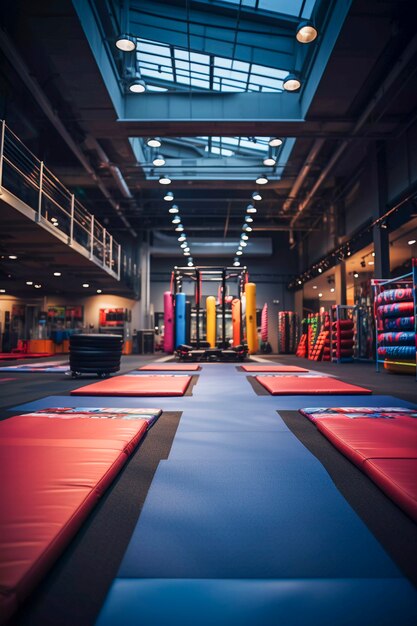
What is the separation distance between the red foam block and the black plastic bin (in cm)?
518

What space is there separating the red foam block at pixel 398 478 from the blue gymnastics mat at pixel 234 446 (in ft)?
1.47

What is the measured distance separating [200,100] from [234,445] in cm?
1000

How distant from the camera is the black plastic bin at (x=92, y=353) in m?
6.34

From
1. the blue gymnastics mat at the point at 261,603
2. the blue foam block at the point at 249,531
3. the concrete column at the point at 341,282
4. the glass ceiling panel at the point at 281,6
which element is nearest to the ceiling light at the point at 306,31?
the glass ceiling panel at the point at 281,6

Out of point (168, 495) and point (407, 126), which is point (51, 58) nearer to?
point (407, 126)

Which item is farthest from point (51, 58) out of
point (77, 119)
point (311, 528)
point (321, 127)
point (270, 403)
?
point (311, 528)

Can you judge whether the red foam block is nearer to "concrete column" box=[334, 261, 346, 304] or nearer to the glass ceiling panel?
the glass ceiling panel

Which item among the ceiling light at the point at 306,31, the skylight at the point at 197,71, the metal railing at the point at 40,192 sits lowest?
the metal railing at the point at 40,192

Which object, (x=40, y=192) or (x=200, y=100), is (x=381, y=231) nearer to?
(x=200, y=100)

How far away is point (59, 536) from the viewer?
1174mm

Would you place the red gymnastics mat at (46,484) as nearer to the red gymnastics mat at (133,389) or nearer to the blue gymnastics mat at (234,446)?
the blue gymnastics mat at (234,446)

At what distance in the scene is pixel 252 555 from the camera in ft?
3.89

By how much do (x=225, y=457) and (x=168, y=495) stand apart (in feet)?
1.92

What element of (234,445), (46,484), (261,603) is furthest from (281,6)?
(261,603)
